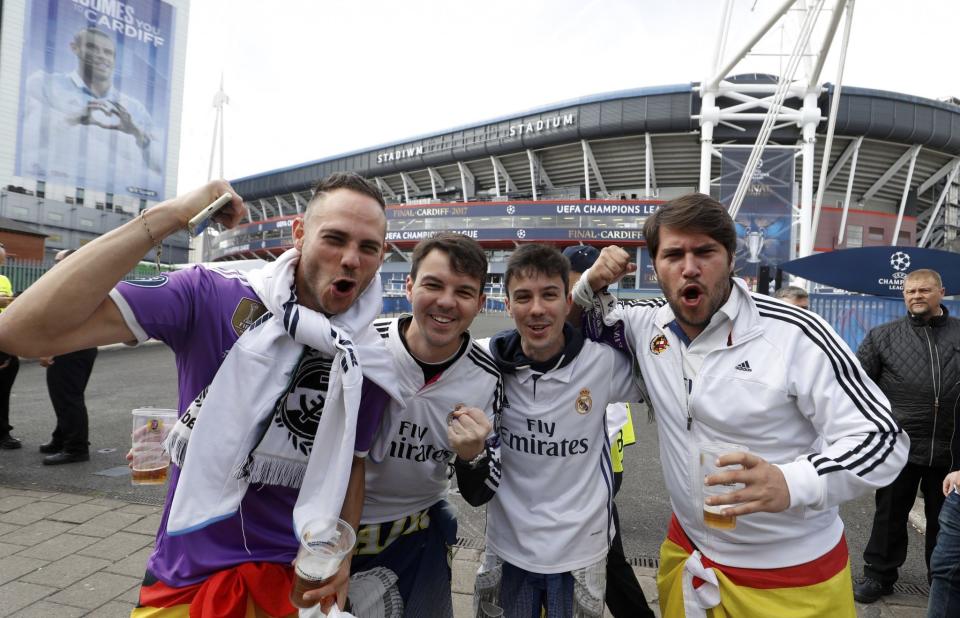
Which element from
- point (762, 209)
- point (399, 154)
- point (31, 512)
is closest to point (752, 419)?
point (31, 512)

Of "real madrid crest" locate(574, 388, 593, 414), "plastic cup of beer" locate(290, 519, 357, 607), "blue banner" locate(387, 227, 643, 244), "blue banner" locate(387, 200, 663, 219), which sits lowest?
"plastic cup of beer" locate(290, 519, 357, 607)

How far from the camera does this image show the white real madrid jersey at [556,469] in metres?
2.04

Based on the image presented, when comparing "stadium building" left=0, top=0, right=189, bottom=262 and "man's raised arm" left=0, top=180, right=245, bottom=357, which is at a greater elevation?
"stadium building" left=0, top=0, right=189, bottom=262

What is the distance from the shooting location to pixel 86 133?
47.7 metres

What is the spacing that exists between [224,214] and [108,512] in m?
3.94

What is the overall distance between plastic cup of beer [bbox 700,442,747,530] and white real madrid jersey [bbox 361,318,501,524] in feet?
2.78

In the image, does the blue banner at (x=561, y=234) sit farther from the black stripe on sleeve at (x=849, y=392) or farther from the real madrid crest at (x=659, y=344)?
the black stripe on sleeve at (x=849, y=392)

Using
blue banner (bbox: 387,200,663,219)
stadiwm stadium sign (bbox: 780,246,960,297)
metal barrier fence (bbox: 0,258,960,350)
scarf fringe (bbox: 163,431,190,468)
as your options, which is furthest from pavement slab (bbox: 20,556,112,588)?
blue banner (bbox: 387,200,663,219)

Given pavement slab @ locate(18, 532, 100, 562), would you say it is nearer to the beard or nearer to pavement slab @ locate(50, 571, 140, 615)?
pavement slab @ locate(50, 571, 140, 615)

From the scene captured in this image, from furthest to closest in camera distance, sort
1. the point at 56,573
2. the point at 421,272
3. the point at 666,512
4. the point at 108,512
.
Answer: the point at 666,512
the point at 108,512
the point at 56,573
the point at 421,272

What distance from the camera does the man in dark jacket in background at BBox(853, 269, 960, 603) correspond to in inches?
132

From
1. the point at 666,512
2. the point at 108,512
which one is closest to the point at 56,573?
the point at 108,512

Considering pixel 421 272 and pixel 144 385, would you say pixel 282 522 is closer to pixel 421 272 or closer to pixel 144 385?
pixel 421 272

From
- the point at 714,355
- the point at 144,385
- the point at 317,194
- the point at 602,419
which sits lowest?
the point at 144,385
